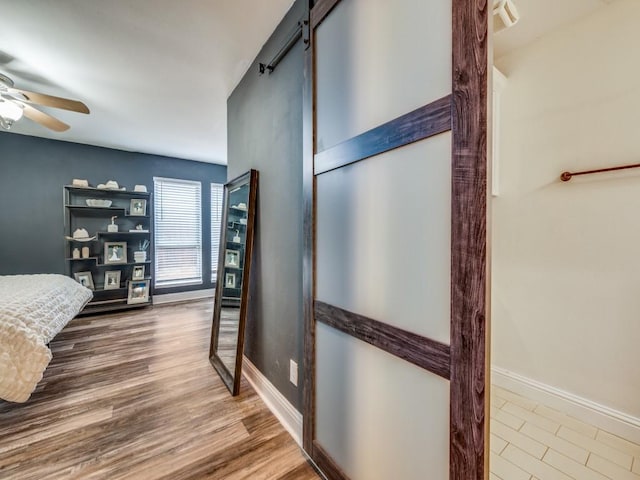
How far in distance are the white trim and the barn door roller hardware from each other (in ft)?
13.8

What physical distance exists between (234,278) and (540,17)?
9.54 feet

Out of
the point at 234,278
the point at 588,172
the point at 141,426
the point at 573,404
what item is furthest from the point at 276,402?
the point at 588,172

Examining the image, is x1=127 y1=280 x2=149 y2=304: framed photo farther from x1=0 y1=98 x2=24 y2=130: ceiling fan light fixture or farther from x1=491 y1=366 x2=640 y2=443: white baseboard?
x1=491 y1=366 x2=640 y2=443: white baseboard

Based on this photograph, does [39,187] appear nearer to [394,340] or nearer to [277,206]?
[277,206]

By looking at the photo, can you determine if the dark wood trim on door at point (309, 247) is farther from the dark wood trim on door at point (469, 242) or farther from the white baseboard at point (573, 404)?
the white baseboard at point (573, 404)

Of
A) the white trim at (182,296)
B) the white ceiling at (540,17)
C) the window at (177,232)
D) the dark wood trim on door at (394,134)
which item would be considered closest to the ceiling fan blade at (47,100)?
the dark wood trim on door at (394,134)

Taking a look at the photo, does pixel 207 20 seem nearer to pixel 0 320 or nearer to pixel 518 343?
pixel 0 320

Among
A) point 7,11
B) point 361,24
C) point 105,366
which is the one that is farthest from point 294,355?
point 7,11

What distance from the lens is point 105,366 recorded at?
96.8 inches

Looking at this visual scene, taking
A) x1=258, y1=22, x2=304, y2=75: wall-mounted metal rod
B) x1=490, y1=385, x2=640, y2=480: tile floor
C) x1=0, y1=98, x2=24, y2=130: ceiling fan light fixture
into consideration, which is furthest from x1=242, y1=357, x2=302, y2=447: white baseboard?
x1=0, y1=98, x2=24, y2=130: ceiling fan light fixture

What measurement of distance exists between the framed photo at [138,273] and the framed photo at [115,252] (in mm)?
207

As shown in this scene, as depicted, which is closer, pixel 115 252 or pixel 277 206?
pixel 277 206

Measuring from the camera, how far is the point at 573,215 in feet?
5.96

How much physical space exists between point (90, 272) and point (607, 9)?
6.20 metres
